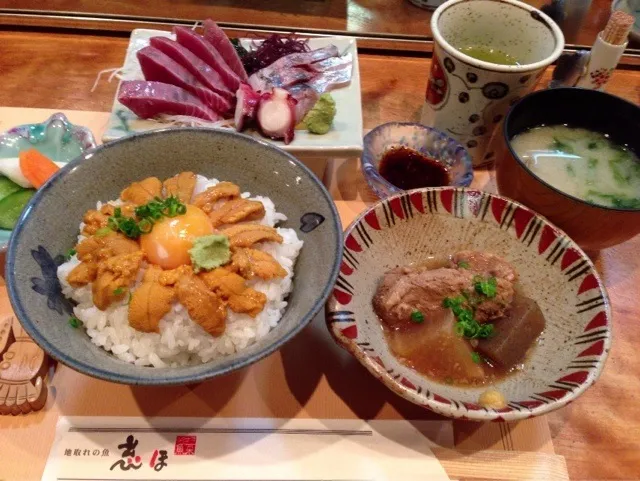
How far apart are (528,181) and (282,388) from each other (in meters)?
1.21

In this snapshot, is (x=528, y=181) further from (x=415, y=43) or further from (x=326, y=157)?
(x=415, y=43)

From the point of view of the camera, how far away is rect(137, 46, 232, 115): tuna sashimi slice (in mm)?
2426

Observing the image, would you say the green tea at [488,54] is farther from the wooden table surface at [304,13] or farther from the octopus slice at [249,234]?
the octopus slice at [249,234]

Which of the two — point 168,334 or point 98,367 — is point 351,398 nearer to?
point 168,334

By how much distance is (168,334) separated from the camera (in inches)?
59.6

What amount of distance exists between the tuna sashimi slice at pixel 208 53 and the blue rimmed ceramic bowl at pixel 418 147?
0.75 meters

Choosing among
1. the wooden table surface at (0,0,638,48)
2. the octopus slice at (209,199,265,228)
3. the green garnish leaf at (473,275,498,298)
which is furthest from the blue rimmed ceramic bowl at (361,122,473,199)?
the wooden table surface at (0,0,638,48)

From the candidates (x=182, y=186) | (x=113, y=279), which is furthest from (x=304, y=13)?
(x=113, y=279)

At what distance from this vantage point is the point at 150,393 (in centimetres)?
169

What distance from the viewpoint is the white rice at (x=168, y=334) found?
1.52 m

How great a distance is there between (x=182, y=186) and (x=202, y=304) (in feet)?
1.70

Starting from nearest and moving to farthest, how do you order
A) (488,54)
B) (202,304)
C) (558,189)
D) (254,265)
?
(202,304) < (254,265) < (558,189) < (488,54)

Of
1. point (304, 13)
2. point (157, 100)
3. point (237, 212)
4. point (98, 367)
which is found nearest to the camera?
point (98, 367)

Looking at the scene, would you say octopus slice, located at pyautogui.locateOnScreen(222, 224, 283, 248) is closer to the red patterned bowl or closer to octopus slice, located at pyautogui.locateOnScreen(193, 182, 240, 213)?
octopus slice, located at pyautogui.locateOnScreen(193, 182, 240, 213)
